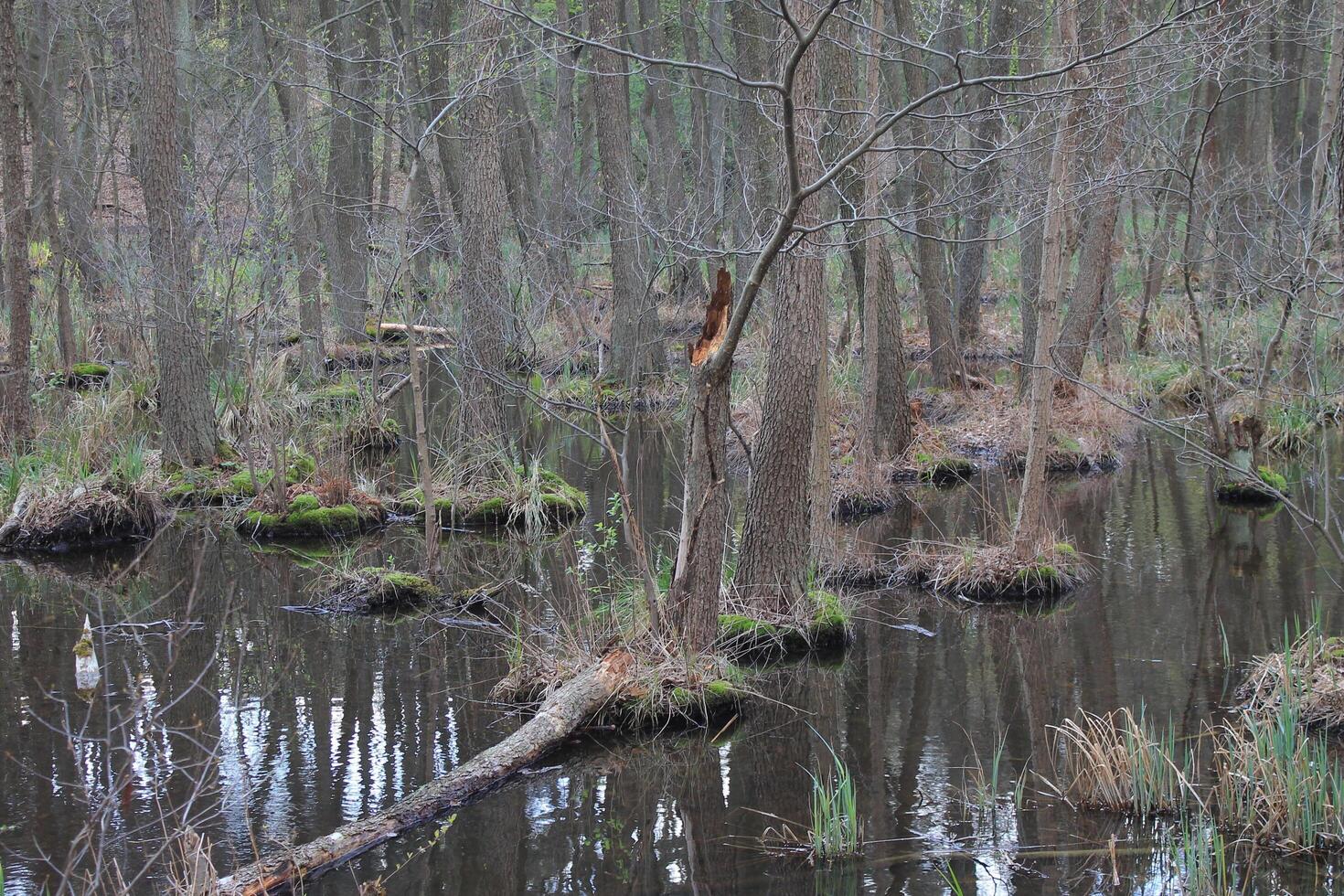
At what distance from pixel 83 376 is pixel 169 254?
4776 mm

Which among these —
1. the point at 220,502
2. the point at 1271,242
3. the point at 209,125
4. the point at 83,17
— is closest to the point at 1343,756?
the point at 1271,242

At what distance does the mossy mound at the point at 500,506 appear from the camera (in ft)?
39.8

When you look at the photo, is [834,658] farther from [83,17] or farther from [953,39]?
[83,17]

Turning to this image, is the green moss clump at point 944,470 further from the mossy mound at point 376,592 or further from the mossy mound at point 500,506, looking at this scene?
the mossy mound at point 376,592

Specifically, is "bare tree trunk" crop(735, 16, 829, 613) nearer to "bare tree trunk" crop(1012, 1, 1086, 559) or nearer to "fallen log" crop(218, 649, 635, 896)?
"fallen log" crop(218, 649, 635, 896)

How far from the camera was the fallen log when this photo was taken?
4.95 metres

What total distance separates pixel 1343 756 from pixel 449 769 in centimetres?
443

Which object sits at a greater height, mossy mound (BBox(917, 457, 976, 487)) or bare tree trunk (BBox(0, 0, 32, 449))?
bare tree trunk (BBox(0, 0, 32, 449))

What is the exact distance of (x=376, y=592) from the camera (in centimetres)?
955

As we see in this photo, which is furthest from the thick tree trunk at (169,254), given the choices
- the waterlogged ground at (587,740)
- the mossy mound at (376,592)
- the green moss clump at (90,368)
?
the mossy mound at (376,592)

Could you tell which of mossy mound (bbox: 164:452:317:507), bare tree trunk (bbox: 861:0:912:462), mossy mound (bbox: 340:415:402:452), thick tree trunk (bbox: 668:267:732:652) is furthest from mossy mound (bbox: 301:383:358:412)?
thick tree trunk (bbox: 668:267:732:652)

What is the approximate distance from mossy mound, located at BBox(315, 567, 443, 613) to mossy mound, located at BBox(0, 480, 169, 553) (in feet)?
10.0

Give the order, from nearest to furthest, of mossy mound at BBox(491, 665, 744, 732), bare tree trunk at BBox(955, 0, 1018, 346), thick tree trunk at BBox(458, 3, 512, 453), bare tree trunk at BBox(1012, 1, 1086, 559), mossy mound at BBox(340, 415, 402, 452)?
mossy mound at BBox(491, 665, 744, 732)
bare tree trunk at BBox(1012, 1, 1086, 559)
thick tree trunk at BBox(458, 3, 512, 453)
mossy mound at BBox(340, 415, 402, 452)
bare tree trunk at BBox(955, 0, 1018, 346)

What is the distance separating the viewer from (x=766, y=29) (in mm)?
19531
